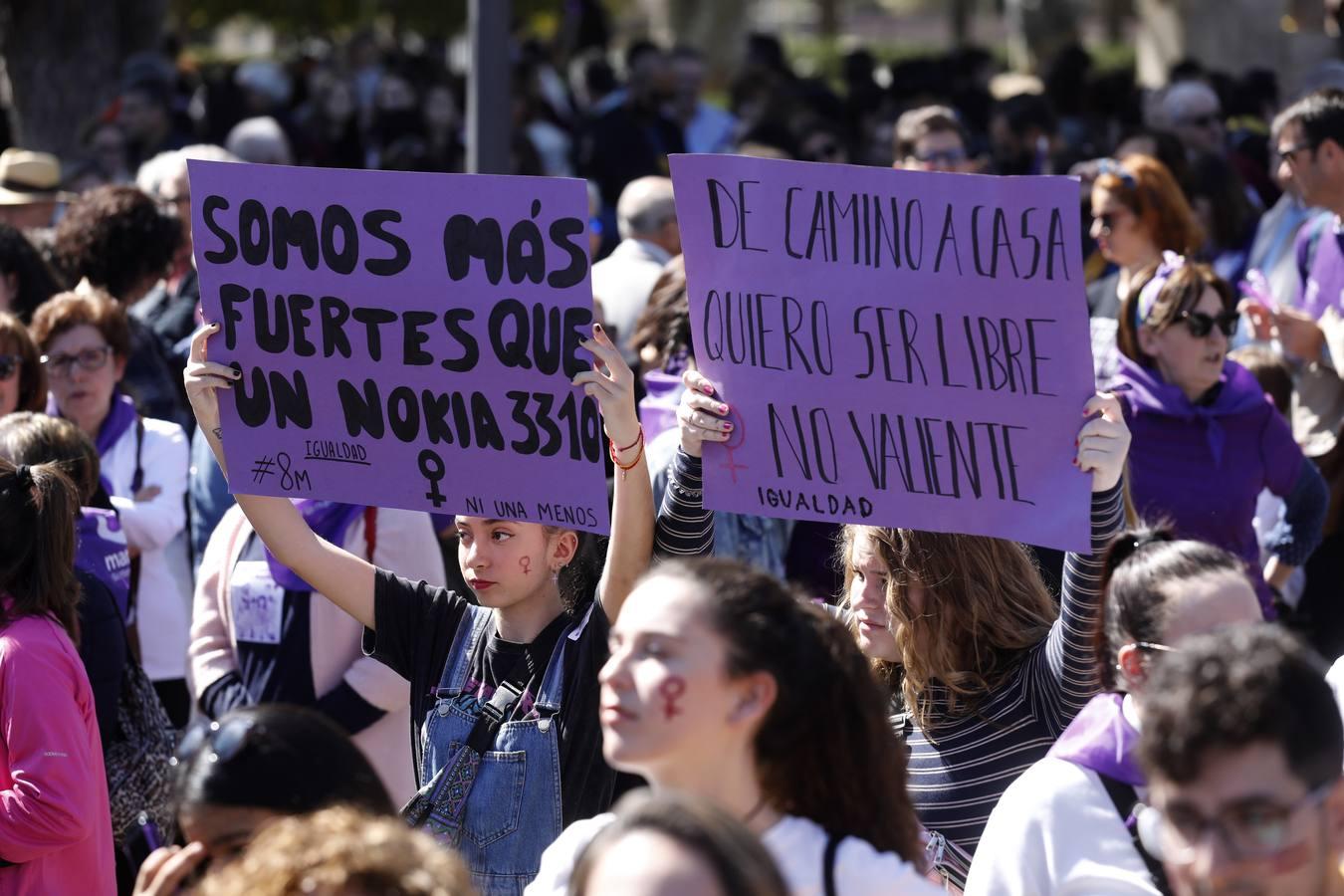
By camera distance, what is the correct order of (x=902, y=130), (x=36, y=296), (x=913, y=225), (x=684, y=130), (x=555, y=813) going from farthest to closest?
1. (x=684, y=130)
2. (x=902, y=130)
3. (x=36, y=296)
4. (x=913, y=225)
5. (x=555, y=813)

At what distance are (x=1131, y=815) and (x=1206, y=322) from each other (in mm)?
2823

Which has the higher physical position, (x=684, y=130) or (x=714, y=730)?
(x=684, y=130)

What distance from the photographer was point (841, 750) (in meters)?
2.70

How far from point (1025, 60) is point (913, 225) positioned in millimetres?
27443

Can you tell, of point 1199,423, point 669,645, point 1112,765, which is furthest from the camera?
point 1199,423

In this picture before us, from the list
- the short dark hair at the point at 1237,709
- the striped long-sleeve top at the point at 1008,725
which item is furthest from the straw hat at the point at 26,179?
the short dark hair at the point at 1237,709

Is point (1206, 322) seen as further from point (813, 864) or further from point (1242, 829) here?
point (1242, 829)

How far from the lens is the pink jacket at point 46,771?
348 cm

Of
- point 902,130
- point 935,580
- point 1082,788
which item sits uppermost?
point 902,130

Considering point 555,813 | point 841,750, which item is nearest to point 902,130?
point 555,813

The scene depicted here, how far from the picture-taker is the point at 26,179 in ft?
27.9

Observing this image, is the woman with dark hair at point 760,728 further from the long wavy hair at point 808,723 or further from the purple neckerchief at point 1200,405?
the purple neckerchief at point 1200,405

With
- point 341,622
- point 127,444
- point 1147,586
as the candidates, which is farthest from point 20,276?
point 1147,586

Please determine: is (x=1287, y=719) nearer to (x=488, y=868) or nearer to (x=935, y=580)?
(x=935, y=580)
